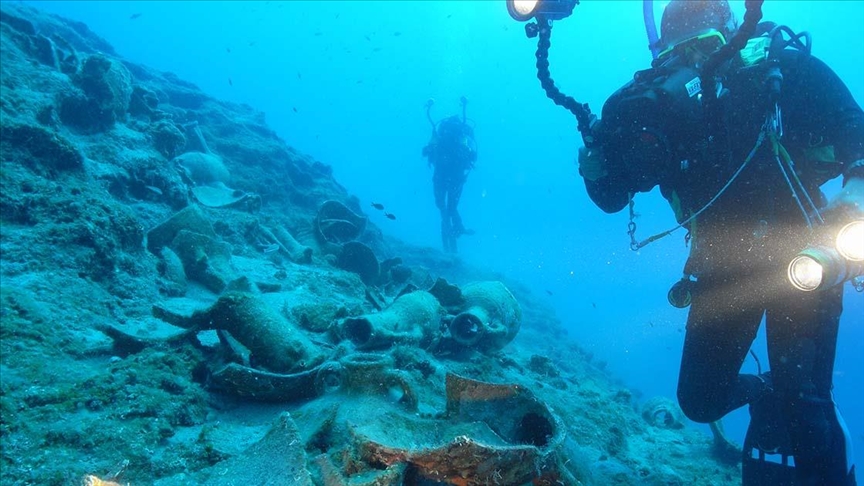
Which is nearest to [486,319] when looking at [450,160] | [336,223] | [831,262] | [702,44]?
[831,262]

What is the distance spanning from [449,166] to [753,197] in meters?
17.3

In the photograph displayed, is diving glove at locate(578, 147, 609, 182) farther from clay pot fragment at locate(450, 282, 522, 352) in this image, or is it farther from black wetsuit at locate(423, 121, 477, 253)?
black wetsuit at locate(423, 121, 477, 253)

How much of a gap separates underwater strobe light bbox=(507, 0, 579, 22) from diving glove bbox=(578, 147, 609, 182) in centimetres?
121

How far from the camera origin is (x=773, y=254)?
135 inches

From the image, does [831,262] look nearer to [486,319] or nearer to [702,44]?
[702,44]

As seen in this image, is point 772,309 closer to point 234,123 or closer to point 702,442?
point 702,442

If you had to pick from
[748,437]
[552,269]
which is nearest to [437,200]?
[748,437]

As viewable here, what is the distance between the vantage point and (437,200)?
2073 cm

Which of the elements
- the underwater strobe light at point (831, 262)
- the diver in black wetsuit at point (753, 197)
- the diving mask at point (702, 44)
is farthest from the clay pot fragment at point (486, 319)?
the diving mask at point (702, 44)

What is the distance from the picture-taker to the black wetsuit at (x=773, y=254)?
336cm

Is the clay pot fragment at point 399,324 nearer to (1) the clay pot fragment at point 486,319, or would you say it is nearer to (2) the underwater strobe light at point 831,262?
(1) the clay pot fragment at point 486,319

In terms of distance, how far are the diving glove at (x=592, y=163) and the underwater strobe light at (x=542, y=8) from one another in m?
1.21

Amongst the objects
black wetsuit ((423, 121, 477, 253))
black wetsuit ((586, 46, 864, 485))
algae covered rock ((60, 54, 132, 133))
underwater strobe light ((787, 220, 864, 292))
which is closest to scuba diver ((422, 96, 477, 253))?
black wetsuit ((423, 121, 477, 253))

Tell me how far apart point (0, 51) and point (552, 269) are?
107 m
